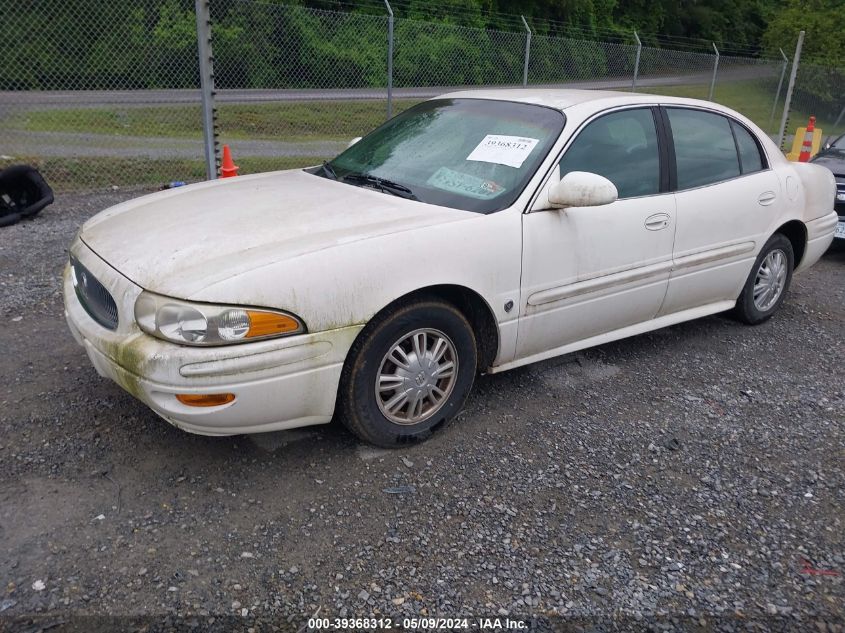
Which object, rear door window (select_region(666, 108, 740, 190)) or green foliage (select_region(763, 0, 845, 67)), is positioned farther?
green foliage (select_region(763, 0, 845, 67))

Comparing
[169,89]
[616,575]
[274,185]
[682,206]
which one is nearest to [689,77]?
[169,89]

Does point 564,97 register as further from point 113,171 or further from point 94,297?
point 113,171

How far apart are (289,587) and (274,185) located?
2273 millimetres

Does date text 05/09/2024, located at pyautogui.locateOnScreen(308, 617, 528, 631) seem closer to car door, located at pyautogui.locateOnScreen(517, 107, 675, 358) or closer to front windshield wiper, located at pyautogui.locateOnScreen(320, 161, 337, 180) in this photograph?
car door, located at pyautogui.locateOnScreen(517, 107, 675, 358)

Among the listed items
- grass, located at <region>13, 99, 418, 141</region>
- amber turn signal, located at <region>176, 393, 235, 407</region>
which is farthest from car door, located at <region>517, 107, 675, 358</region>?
grass, located at <region>13, 99, 418, 141</region>

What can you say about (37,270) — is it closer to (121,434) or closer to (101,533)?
(121,434)

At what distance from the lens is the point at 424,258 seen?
321cm

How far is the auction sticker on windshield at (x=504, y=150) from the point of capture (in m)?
3.74

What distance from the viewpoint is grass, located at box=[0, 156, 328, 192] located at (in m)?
8.95

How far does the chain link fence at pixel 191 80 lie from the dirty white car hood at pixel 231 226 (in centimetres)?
587

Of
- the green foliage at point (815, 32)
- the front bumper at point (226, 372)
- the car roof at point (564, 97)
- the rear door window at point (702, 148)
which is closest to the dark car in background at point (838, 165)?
the rear door window at point (702, 148)

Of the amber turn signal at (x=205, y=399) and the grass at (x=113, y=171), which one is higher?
the amber turn signal at (x=205, y=399)

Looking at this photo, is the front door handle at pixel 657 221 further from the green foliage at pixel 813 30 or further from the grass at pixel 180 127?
the green foliage at pixel 813 30

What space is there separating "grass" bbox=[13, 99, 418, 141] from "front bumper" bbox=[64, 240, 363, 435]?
8.68 meters
